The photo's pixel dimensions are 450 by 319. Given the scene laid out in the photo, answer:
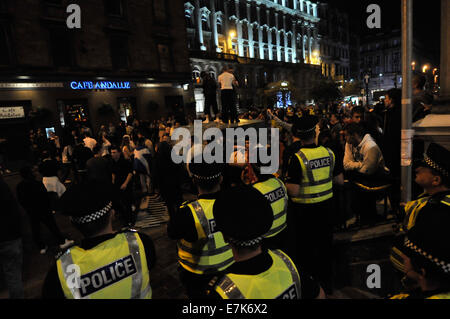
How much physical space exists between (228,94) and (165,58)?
56.3 feet

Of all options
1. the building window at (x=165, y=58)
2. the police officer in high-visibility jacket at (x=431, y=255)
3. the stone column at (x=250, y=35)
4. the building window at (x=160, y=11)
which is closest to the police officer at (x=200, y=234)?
the police officer in high-visibility jacket at (x=431, y=255)

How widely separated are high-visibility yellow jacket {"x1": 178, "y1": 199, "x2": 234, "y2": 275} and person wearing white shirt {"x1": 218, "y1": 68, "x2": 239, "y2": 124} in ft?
26.9

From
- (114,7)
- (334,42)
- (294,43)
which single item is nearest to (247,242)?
(114,7)

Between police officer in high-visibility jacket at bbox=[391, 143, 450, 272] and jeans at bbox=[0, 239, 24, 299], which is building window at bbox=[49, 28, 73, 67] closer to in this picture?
jeans at bbox=[0, 239, 24, 299]

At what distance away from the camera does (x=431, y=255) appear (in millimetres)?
1418

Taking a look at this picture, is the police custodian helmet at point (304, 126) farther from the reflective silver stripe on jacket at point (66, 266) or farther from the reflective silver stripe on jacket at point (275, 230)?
the reflective silver stripe on jacket at point (66, 266)

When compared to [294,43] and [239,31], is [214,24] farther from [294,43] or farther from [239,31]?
[294,43]

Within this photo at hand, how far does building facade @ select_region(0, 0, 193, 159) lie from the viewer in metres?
17.2

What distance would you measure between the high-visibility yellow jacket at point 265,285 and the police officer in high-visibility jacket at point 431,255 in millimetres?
642

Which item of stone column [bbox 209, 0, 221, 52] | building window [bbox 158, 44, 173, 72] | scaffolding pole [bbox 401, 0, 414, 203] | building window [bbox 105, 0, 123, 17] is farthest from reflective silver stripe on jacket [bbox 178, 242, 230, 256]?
stone column [bbox 209, 0, 221, 52]

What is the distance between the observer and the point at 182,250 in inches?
113

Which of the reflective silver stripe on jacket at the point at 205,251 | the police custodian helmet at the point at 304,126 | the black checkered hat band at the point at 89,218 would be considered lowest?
the reflective silver stripe on jacket at the point at 205,251

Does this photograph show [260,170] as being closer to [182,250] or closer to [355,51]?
[182,250]

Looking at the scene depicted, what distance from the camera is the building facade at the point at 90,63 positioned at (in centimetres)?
1720
